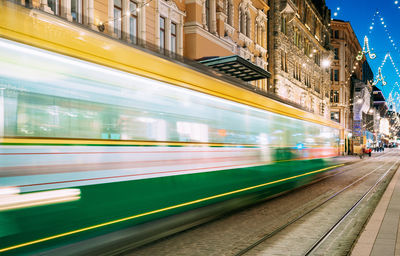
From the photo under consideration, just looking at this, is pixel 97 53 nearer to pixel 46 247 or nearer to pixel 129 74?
pixel 129 74

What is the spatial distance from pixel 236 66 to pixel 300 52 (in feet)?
78.5

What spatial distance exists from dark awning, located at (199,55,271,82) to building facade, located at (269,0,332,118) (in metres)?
8.20

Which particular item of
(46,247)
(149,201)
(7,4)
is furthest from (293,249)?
(7,4)

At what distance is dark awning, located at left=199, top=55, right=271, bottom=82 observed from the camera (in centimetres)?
1474

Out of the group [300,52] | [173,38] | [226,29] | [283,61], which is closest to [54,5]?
[173,38]

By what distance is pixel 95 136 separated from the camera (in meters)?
4.59

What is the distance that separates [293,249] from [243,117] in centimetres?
298

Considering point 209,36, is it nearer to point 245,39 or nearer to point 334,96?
point 245,39

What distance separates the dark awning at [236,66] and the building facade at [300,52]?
8202mm

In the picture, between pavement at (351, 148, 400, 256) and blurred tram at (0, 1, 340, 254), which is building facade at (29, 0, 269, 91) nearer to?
blurred tram at (0, 1, 340, 254)

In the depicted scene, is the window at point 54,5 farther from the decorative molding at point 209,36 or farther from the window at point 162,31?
the decorative molding at point 209,36

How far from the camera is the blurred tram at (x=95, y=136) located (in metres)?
3.78

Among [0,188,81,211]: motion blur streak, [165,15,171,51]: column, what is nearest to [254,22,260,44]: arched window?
[165,15,171,51]: column

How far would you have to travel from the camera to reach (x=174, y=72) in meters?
6.06
